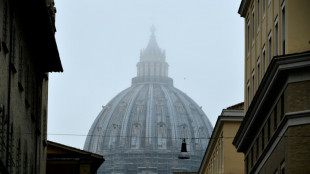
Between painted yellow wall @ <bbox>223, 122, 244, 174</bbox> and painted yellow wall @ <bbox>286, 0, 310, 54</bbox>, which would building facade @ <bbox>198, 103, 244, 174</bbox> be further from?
painted yellow wall @ <bbox>286, 0, 310, 54</bbox>

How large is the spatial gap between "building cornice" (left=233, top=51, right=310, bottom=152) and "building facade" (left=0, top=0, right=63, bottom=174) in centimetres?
569

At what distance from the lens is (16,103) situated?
28312mm

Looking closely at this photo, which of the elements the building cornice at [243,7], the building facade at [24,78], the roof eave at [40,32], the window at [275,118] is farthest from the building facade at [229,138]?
the roof eave at [40,32]

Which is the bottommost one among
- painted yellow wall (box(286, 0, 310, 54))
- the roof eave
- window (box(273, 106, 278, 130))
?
window (box(273, 106, 278, 130))

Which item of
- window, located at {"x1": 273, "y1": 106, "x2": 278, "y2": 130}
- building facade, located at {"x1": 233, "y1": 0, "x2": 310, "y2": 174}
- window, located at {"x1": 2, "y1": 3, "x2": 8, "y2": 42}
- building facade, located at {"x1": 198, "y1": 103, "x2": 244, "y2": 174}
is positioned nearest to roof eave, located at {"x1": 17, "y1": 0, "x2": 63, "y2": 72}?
window, located at {"x1": 2, "y1": 3, "x2": 8, "y2": 42}

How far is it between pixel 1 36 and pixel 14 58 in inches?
114

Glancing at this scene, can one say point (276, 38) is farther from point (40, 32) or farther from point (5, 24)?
point (5, 24)

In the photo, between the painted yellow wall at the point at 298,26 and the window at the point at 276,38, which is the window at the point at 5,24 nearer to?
the painted yellow wall at the point at 298,26

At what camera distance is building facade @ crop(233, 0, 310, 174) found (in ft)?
99.2

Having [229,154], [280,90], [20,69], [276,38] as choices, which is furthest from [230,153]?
[20,69]

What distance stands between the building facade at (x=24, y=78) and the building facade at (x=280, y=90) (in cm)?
596

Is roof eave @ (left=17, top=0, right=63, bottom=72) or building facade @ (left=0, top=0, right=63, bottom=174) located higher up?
roof eave @ (left=17, top=0, right=63, bottom=72)

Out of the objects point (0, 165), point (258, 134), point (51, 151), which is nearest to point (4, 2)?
point (0, 165)

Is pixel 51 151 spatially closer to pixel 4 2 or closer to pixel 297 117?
pixel 297 117
